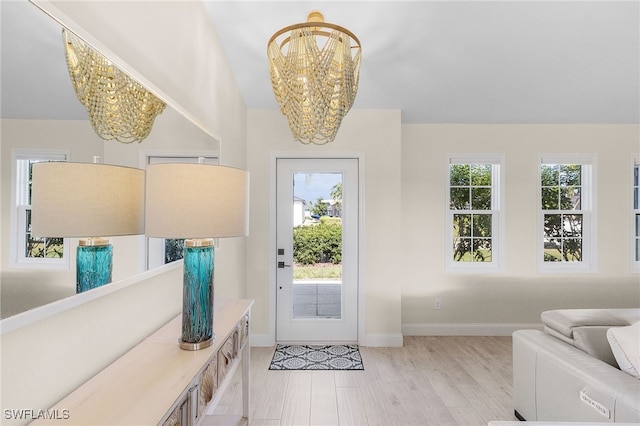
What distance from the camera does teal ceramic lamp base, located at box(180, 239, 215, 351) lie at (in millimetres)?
1422

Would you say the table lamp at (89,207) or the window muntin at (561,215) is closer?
the table lamp at (89,207)

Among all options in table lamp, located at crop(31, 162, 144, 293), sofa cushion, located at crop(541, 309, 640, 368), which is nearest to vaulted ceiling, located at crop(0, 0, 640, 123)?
table lamp, located at crop(31, 162, 144, 293)

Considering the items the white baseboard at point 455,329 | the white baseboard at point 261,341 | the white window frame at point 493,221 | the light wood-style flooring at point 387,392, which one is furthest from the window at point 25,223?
the white window frame at point 493,221

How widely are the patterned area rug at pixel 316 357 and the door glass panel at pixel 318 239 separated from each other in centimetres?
33

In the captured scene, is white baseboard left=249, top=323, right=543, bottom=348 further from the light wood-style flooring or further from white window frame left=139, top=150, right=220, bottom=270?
white window frame left=139, top=150, right=220, bottom=270

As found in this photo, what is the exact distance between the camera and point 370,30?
8.83ft

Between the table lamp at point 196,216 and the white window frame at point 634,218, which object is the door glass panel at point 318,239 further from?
the white window frame at point 634,218

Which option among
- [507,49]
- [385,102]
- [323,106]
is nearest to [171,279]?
[323,106]

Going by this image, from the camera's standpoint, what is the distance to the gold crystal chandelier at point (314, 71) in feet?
5.65

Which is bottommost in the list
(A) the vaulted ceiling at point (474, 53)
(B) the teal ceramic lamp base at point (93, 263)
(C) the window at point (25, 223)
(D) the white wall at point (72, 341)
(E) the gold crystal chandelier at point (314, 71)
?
(D) the white wall at point (72, 341)

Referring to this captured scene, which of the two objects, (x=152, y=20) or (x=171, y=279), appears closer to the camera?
(x=152, y=20)

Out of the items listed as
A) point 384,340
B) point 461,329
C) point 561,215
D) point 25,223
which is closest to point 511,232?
point 561,215

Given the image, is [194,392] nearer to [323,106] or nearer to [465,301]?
[323,106]

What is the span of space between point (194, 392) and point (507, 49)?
3345 millimetres
